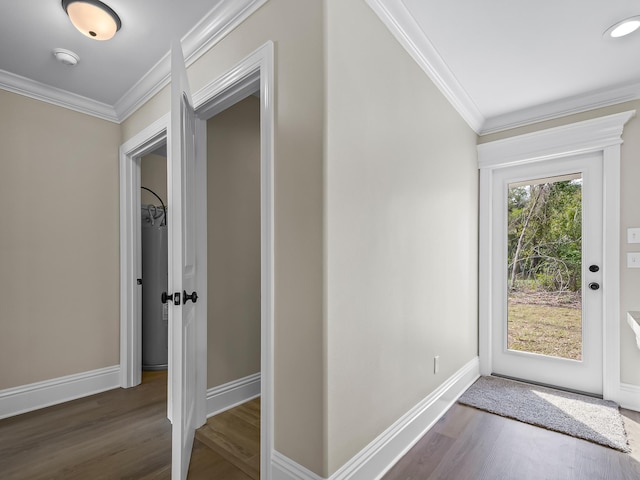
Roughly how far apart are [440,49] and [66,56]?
2.37 m

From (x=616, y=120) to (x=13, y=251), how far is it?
14.9 feet

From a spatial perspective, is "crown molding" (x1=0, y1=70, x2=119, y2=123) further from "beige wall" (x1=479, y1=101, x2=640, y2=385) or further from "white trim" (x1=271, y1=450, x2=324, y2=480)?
"beige wall" (x1=479, y1=101, x2=640, y2=385)

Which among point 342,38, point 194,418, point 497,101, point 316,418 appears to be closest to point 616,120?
point 497,101

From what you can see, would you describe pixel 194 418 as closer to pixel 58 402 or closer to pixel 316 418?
pixel 316 418

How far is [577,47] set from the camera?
2021 mm

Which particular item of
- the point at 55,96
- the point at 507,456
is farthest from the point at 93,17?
the point at 507,456

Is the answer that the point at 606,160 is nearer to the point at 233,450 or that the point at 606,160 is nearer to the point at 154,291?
the point at 233,450

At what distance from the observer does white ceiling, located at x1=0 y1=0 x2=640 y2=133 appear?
1.71m

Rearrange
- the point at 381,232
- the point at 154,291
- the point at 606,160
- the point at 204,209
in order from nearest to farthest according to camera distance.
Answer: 1. the point at 381,232
2. the point at 204,209
3. the point at 606,160
4. the point at 154,291

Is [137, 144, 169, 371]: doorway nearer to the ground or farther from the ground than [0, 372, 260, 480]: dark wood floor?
farther from the ground

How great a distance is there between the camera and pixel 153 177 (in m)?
3.84

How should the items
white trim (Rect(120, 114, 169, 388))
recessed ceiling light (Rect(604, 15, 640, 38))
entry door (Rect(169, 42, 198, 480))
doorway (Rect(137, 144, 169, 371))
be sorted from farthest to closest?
doorway (Rect(137, 144, 169, 371)), white trim (Rect(120, 114, 169, 388)), recessed ceiling light (Rect(604, 15, 640, 38)), entry door (Rect(169, 42, 198, 480))

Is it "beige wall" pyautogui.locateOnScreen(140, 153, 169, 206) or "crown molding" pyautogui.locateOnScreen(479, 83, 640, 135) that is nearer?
"crown molding" pyautogui.locateOnScreen(479, 83, 640, 135)

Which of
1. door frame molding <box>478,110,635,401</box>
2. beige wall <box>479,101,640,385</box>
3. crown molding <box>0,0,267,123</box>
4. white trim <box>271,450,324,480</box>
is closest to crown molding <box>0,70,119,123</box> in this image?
crown molding <box>0,0,267,123</box>
